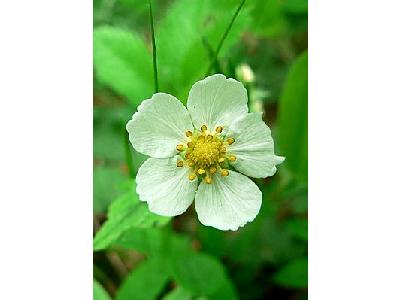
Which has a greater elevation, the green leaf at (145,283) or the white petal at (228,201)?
the white petal at (228,201)

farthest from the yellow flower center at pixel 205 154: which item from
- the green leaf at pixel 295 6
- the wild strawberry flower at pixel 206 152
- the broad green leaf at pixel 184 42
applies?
the green leaf at pixel 295 6

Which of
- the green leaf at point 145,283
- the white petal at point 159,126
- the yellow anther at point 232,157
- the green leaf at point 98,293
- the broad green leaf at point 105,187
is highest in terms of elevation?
the white petal at point 159,126

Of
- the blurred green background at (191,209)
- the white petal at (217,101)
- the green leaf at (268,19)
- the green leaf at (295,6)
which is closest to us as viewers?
the white petal at (217,101)

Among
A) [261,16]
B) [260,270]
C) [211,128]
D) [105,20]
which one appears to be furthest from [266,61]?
[211,128]

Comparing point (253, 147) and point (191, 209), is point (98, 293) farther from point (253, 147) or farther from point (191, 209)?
point (191, 209)

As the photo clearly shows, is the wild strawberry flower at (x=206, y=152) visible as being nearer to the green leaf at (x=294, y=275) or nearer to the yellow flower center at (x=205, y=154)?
the yellow flower center at (x=205, y=154)

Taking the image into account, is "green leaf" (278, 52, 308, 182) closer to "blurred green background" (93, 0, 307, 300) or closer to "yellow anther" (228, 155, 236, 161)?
"blurred green background" (93, 0, 307, 300)

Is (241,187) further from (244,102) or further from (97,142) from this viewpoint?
(97,142)

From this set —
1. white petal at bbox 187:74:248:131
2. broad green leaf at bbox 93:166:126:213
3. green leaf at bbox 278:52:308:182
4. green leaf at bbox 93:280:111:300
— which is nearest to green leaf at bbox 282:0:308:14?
green leaf at bbox 278:52:308:182

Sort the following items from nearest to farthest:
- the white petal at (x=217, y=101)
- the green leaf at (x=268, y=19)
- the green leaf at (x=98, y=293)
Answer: the white petal at (x=217, y=101) < the green leaf at (x=98, y=293) < the green leaf at (x=268, y=19)
